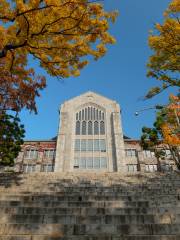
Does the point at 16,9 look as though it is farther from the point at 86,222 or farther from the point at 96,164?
the point at 96,164

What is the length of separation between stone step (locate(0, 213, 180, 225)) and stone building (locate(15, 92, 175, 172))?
26687 millimetres

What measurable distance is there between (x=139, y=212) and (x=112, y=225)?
3.90 ft

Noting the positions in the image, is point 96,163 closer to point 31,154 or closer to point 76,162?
point 76,162

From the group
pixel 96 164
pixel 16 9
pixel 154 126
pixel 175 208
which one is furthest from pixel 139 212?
pixel 96 164

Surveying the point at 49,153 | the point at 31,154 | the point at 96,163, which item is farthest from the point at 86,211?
the point at 31,154

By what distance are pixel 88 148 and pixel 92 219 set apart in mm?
29935

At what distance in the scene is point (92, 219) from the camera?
5098 millimetres

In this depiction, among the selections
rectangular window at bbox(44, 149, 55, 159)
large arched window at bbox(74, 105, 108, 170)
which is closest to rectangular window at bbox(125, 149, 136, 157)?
large arched window at bbox(74, 105, 108, 170)

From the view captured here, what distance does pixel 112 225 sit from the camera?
486 centimetres

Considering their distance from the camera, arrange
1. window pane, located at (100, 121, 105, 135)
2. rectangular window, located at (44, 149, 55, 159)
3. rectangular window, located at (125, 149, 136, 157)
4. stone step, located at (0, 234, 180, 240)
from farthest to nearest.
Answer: window pane, located at (100, 121, 105, 135) < rectangular window, located at (125, 149, 136, 157) < rectangular window, located at (44, 149, 55, 159) < stone step, located at (0, 234, 180, 240)

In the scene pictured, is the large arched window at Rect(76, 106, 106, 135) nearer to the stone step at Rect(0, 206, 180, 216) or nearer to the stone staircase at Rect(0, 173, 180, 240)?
the stone staircase at Rect(0, 173, 180, 240)

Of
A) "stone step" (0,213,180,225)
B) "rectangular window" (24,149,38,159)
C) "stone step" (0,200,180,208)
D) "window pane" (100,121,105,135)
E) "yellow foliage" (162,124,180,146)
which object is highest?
"window pane" (100,121,105,135)

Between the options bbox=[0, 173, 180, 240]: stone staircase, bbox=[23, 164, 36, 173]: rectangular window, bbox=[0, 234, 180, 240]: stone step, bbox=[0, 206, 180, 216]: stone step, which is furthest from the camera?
bbox=[23, 164, 36, 173]: rectangular window

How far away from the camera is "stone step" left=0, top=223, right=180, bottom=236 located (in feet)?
15.3
